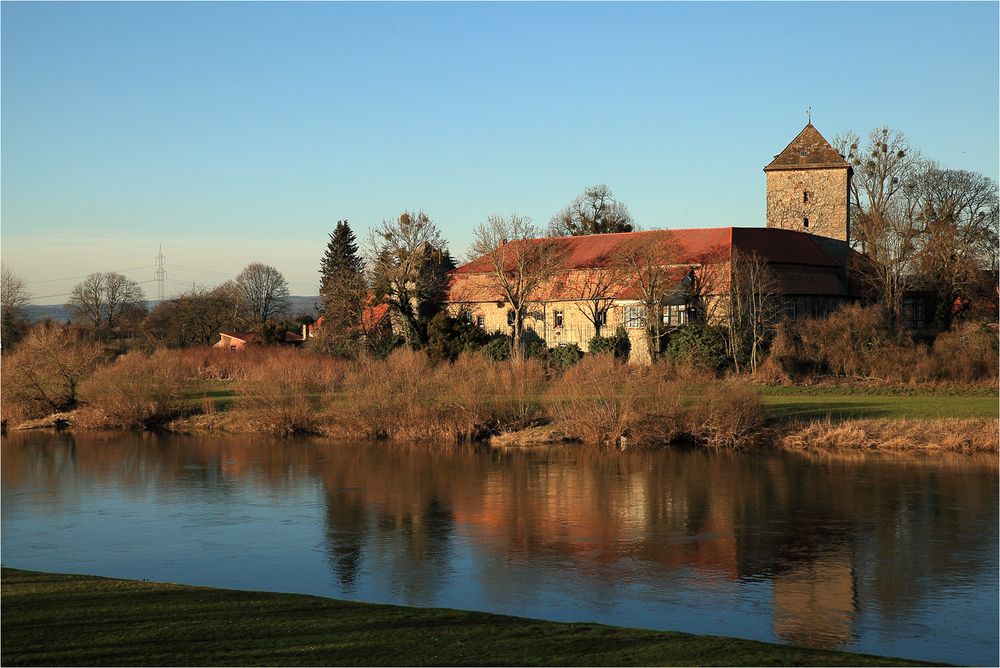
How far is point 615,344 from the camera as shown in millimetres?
46594

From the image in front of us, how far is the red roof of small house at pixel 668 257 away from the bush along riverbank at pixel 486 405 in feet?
36.3

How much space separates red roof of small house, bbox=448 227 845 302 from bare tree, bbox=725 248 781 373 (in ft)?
6.43

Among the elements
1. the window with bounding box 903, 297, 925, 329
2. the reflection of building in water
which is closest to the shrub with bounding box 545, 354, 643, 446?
the reflection of building in water

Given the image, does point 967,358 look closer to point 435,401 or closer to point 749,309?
point 749,309


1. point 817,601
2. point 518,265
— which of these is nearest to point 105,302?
point 518,265

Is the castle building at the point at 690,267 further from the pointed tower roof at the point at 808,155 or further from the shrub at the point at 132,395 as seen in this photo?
the shrub at the point at 132,395

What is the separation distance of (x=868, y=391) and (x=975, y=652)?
1050 inches

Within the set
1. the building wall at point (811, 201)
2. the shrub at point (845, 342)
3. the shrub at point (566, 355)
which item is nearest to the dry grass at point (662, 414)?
the shrub at point (845, 342)

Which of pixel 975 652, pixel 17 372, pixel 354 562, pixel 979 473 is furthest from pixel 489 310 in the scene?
pixel 975 652

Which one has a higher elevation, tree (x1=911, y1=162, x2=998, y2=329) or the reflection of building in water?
tree (x1=911, y1=162, x2=998, y2=329)

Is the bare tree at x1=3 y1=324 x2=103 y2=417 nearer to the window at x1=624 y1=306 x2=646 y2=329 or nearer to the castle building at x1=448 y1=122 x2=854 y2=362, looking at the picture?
the castle building at x1=448 y1=122 x2=854 y2=362

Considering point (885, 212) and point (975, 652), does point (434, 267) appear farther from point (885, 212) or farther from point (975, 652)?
point (975, 652)

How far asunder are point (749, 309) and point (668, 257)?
6012 mm

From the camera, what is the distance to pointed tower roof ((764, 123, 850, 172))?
55.2 m
